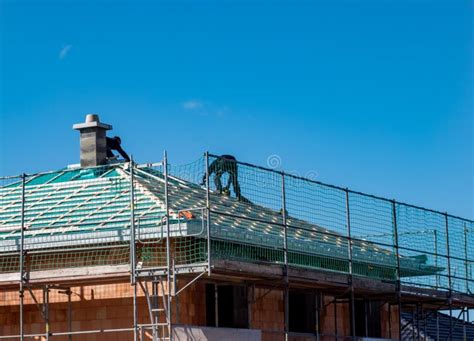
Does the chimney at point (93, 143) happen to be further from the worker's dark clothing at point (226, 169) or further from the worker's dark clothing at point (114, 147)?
the worker's dark clothing at point (226, 169)

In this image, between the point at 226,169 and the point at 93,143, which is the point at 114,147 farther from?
the point at 226,169

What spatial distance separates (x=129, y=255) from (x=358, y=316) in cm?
844

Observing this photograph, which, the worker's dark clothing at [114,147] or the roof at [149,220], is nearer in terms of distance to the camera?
the roof at [149,220]

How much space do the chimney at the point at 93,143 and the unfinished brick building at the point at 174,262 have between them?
0.09 feet

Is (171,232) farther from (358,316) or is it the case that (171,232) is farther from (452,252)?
(452,252)

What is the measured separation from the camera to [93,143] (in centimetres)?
2895

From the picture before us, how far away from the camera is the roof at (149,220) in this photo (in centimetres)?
2400

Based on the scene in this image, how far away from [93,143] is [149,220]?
5310 mm

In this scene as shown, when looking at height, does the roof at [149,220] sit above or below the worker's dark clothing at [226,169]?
below

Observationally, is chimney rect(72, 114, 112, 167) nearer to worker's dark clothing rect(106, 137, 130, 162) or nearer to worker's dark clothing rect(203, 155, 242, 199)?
worker's dark clothing rect(106, 137, 130, 162)

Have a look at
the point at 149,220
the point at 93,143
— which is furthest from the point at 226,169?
the point at 93,143

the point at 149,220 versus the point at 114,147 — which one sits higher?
the point at 114,147

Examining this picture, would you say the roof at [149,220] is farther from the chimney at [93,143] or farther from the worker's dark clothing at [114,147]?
the worker's dark clothing at [114,147]

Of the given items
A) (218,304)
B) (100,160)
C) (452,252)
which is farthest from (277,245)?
(452,252)
